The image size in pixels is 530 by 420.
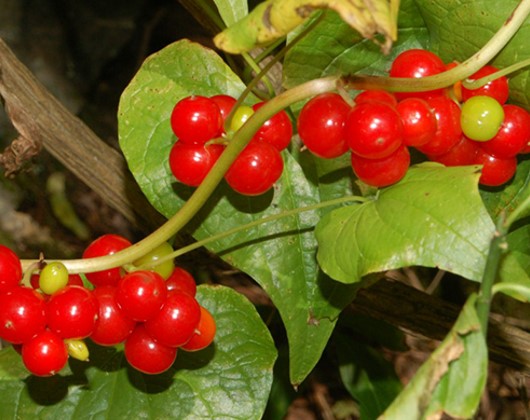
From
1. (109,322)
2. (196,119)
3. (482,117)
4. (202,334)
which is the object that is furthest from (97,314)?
(482,117)

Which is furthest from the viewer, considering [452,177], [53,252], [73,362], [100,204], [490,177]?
[100,204]

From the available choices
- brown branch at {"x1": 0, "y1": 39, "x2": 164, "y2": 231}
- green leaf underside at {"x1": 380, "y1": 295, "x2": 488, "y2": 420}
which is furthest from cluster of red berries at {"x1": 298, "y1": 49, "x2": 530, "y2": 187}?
brown branch at {"x1": 0, "y1": 39, "x2": 164, "y2": 231}

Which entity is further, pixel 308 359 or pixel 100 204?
pixel 100 204

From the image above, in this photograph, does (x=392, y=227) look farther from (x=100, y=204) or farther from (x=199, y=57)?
(x=100, y=204)

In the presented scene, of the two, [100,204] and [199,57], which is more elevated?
[199,57]

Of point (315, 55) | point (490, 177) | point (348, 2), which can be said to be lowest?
point (490, 177)

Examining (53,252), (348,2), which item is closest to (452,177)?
(348,2)
